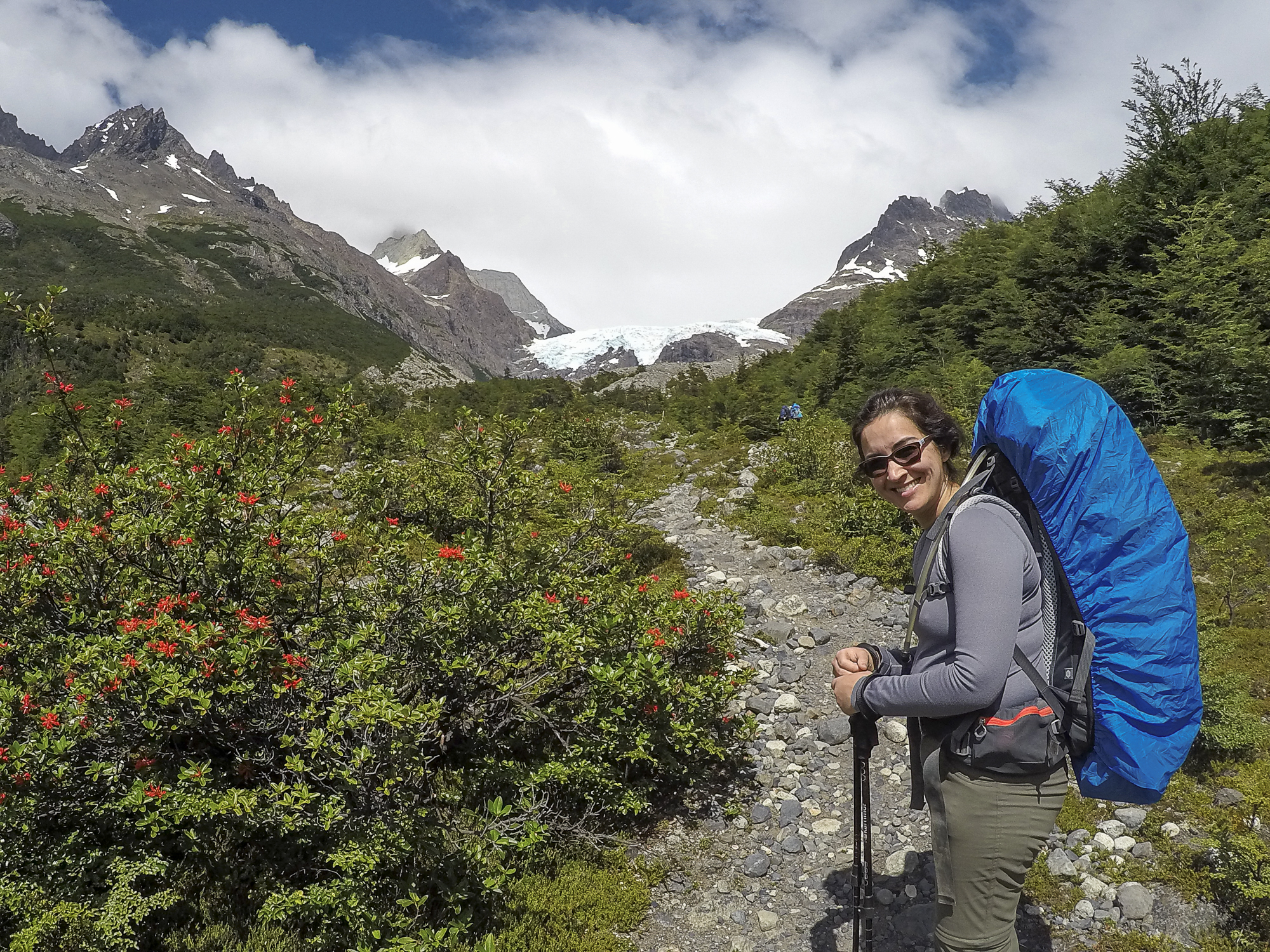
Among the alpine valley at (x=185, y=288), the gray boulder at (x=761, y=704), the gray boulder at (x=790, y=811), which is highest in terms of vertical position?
the alpine valley at (x=185, y=288)

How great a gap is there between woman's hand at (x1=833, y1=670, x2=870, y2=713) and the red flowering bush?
1.88 metres

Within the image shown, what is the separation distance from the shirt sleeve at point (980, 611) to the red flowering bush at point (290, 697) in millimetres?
2362

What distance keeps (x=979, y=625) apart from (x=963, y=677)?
17cm

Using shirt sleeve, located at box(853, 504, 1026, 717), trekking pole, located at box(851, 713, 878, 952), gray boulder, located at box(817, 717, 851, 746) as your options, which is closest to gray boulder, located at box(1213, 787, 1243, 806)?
gray boulder, located at box(817, 717, 851, 746)

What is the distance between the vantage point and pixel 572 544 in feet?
18.0

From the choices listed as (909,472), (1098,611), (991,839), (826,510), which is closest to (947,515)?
(909,472)

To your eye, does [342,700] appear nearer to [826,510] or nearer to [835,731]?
[835,731]

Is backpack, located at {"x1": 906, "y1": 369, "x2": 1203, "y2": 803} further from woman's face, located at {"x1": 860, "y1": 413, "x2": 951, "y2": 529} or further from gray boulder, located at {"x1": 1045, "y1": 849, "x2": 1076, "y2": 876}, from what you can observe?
gray boulder, located at {"x1": 1045, "y1": 849, "x2": 1076, "y2": 876}

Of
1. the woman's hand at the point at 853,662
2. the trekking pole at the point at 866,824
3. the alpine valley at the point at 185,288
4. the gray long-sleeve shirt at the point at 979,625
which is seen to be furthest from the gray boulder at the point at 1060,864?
the alpine valley at the point at 185,288

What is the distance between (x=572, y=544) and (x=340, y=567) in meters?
1.81

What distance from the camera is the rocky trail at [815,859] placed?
3.85 meters

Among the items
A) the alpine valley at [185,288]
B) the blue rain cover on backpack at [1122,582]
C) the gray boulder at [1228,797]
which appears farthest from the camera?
the alpine valley at [185,288]

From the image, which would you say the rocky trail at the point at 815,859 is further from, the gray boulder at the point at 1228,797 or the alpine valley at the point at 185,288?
the alpine valley at the point at 185,288

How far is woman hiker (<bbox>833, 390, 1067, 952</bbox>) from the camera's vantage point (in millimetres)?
2008
